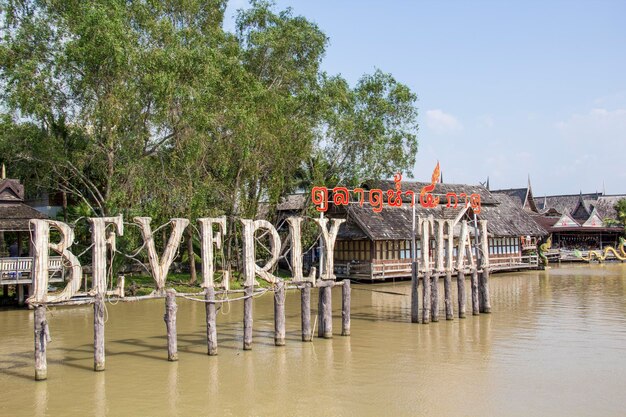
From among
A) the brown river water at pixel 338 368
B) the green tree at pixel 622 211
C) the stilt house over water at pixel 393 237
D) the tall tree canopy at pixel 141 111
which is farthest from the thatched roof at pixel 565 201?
the brown river water at pixel 338 368

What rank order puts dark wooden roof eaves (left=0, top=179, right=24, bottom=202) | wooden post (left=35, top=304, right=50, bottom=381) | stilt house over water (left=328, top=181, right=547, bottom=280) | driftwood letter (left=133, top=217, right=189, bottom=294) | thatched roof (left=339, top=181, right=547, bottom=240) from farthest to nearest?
1. thatched roof (left=339, top=181, right=547, bottom=240)
2. stilt house over water (left=328, top=181, right=547, bottom=280)
3. dark wooden roof eaves (left=0, top=179, right=24, bottom=202)
4. driftwood letter (left=133, top=217, right=189, bottom=294)
5. wooden post (left=35, top=304, right=50, bottom=381)

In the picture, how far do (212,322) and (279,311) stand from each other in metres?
2.15

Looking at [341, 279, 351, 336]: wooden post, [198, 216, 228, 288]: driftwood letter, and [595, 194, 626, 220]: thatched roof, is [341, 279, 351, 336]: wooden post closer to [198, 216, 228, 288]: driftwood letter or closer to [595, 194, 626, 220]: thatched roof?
[198, 216, 228, 288]: driftwood letter

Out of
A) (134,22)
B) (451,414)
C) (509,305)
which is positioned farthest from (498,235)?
(451,414)

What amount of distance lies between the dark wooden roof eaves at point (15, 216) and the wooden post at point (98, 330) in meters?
13.9

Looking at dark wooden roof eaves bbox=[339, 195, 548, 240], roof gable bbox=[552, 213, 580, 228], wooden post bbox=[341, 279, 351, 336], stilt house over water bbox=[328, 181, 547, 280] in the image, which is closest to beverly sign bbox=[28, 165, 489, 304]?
wooden post bbox=[341, 279, 351, 336]

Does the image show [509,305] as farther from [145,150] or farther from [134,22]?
[134,22]

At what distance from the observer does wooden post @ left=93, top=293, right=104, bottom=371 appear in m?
15.6

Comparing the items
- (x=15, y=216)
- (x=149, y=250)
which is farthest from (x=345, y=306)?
(x=15, y=216)

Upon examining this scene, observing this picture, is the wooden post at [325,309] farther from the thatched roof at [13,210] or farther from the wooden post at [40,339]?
the thatched roof at [13,210]

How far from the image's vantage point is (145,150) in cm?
3109

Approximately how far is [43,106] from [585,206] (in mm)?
59783

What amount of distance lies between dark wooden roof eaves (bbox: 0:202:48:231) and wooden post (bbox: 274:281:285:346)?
14.5 m

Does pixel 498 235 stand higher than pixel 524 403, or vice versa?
pixel 498 235
